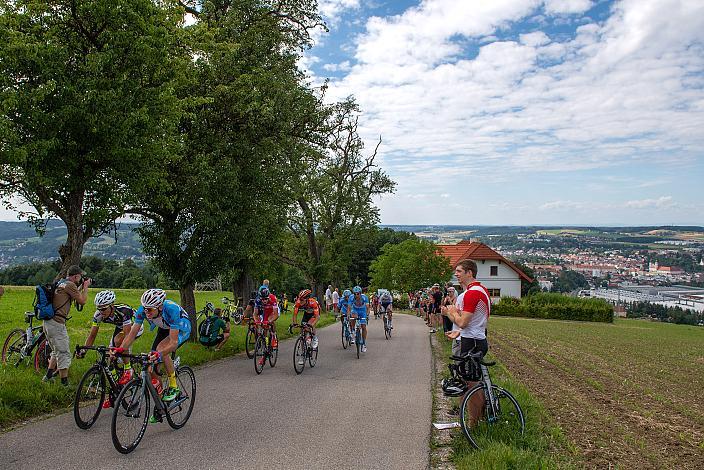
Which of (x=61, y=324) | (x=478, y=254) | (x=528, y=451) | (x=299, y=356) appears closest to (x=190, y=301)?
(x=299, y=356)

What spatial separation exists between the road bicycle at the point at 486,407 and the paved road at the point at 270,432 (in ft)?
2.30

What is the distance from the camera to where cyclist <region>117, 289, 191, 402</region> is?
720 centimetres

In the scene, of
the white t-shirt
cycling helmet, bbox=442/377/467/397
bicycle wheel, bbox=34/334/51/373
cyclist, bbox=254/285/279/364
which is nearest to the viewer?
the white t-shirt

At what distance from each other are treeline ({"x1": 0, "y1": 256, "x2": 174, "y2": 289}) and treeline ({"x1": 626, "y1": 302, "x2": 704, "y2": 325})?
249 feet

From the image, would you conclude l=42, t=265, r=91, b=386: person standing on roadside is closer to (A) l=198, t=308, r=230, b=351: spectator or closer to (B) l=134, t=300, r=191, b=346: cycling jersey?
(B) l=134, t=300, r=191, b=346: cycling jersey

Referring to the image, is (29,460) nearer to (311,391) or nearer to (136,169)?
(311,391)

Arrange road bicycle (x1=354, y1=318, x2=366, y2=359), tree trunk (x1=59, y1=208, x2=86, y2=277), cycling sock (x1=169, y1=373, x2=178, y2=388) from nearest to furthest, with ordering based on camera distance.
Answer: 1. cycling sock (x1=169, y1=373, x2=178, y2=388)
2. tree trunk (x1=59, y1=208, x2=86, y2=277)
3. road bicycle (x1=354, y1=318, x2=366, y2=359)

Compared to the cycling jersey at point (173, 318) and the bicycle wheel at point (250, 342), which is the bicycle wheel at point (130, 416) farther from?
the bicycle wheel at point (250, 342)

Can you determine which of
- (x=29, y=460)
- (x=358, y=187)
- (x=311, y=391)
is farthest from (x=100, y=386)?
(x=358, y=187)

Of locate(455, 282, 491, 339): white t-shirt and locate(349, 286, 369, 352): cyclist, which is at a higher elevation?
locate(455, 282, 491, 339): white t-shirt

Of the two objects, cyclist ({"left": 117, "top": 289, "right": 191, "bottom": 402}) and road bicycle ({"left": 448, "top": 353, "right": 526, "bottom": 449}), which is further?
cyclist ({"left": 117, "top": 289, "right": 191, "bottom": 402})

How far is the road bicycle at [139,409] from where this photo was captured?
6.38m

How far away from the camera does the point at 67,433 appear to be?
709 centimetres

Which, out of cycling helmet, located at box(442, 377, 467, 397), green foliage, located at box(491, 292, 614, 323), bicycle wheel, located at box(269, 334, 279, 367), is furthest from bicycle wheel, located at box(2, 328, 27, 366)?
green foliage, located at box(491, 292, 614, 323)
